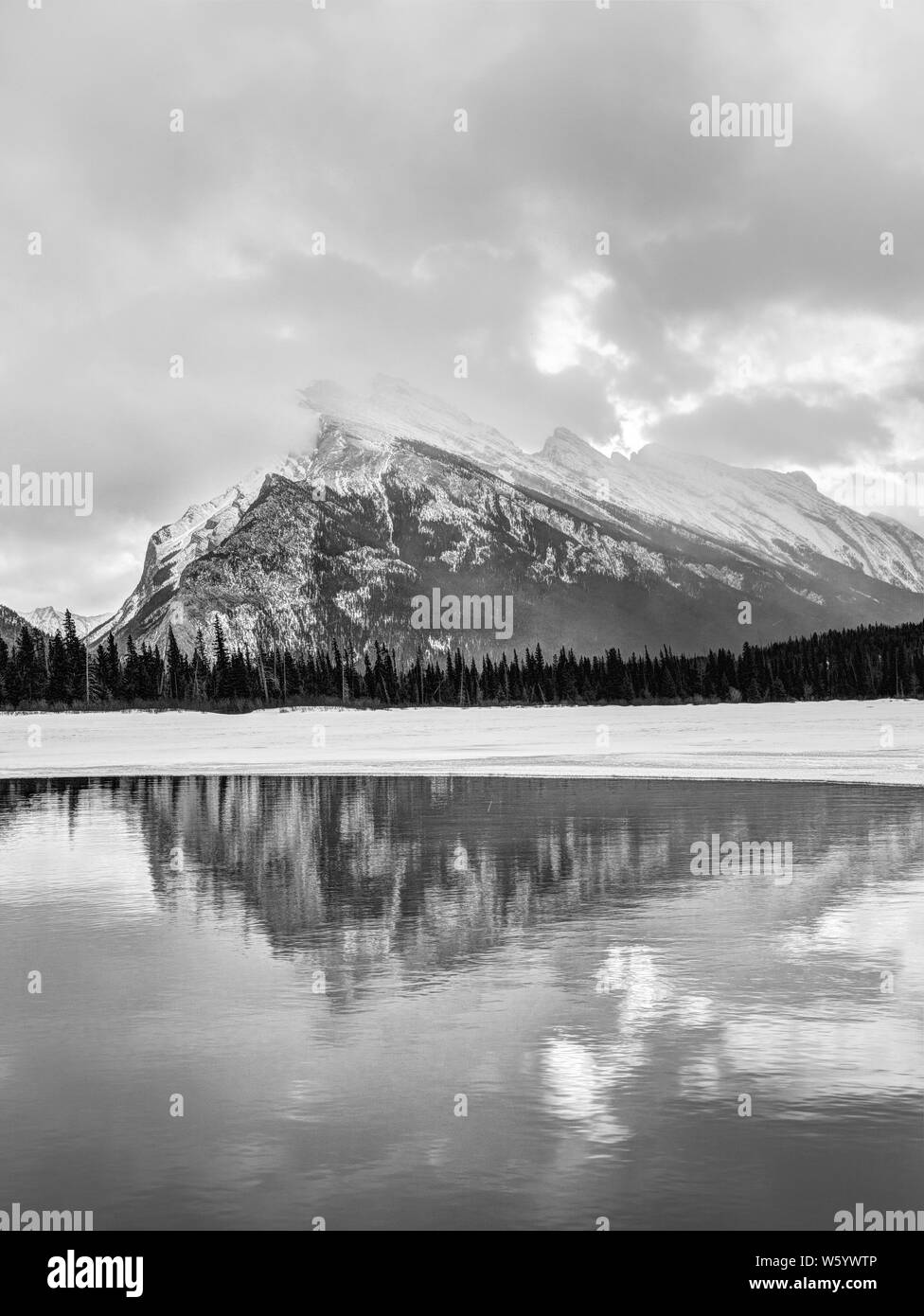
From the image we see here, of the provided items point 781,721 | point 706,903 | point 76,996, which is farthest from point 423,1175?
point 781,721

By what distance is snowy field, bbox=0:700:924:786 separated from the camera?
2527 inches

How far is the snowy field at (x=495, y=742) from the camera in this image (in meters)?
64.2

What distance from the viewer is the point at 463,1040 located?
14383 millimetres

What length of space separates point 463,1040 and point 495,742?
79813mm

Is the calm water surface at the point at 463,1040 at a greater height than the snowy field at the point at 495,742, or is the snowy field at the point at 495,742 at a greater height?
the snowy field at the point at 495,742

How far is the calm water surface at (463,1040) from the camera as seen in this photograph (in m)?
10.3

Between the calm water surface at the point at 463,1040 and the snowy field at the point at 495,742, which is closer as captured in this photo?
the calm water surface at the point at 463,1040

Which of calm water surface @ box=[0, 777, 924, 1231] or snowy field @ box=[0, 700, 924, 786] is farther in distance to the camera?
snowy field @ box=[0, 700, 924, 786]

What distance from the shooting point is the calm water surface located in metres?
10.3

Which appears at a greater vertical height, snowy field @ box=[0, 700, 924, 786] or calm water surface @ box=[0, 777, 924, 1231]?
snowy field @ box=[0, 700, 924, 786]

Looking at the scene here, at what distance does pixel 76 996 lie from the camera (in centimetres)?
1684

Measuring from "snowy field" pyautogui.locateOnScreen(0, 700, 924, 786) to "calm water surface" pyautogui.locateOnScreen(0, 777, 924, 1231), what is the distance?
32.3 m

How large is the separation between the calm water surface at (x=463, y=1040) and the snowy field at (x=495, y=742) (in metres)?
32.3

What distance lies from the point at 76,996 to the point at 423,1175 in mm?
8146
